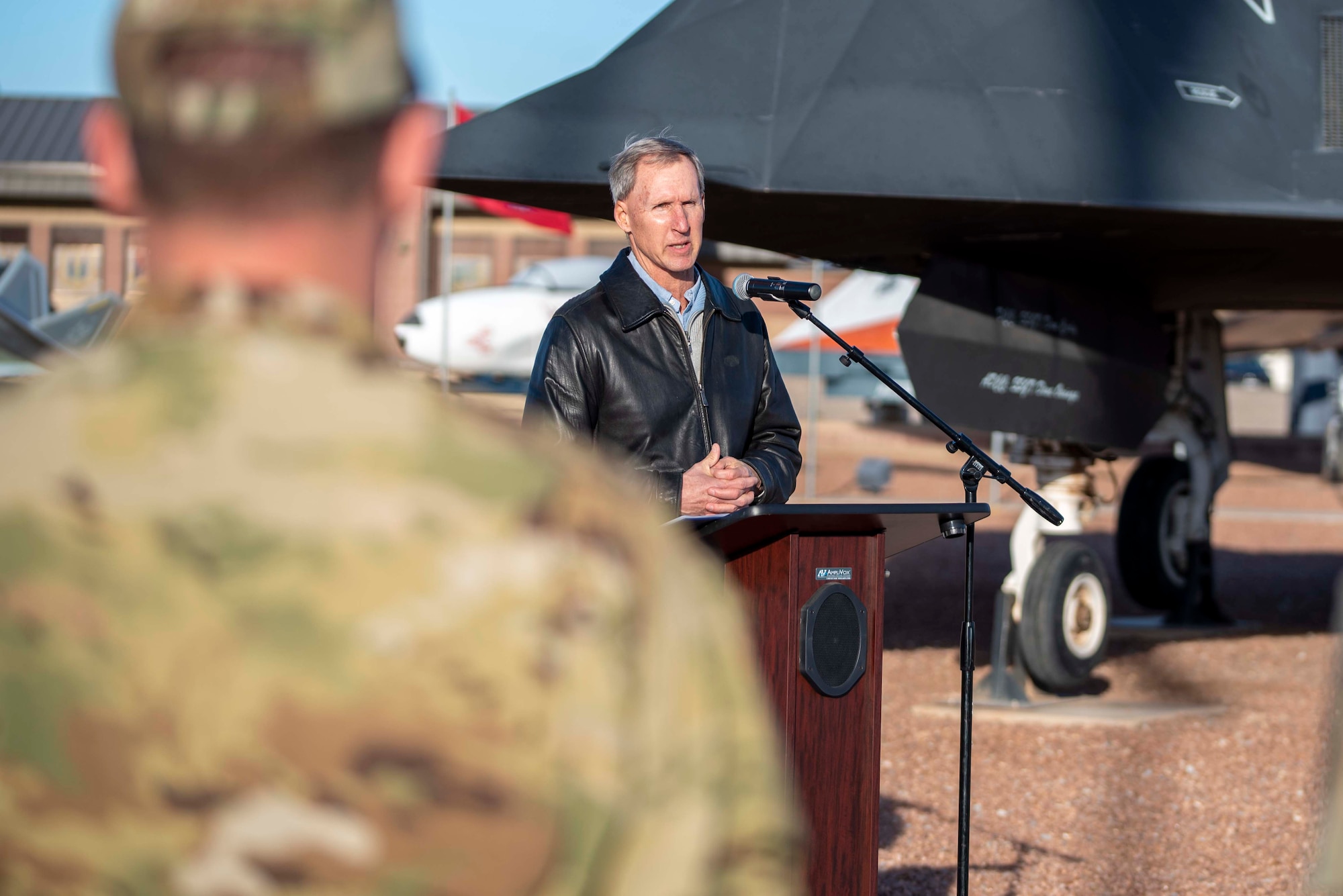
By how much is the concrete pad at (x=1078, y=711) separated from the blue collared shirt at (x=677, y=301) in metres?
4.03

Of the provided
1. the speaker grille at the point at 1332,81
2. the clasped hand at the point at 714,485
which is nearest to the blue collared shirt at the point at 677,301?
the clasped hand at the point at 714,485

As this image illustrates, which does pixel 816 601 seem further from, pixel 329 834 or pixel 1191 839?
pixel 1191 839

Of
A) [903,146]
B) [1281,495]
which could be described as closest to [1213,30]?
[903,146]

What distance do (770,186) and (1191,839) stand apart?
2940mm

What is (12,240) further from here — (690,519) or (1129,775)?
(690,519)

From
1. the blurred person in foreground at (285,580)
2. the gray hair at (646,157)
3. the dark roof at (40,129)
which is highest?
the dark roof at (40,129)

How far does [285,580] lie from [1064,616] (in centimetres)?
674

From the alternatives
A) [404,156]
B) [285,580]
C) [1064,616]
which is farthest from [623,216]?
[1064,616]

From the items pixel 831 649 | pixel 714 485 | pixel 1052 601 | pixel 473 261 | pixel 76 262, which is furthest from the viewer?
pixel 473 261

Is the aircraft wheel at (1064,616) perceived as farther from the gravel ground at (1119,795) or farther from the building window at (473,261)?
the building window at (473,261)

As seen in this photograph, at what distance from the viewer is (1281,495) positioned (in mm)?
24922

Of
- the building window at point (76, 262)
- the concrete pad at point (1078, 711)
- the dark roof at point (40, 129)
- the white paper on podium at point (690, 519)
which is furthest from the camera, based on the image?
the dark roof at point (40, 129)

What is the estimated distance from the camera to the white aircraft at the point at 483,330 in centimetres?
1961

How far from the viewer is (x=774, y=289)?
141 inches
